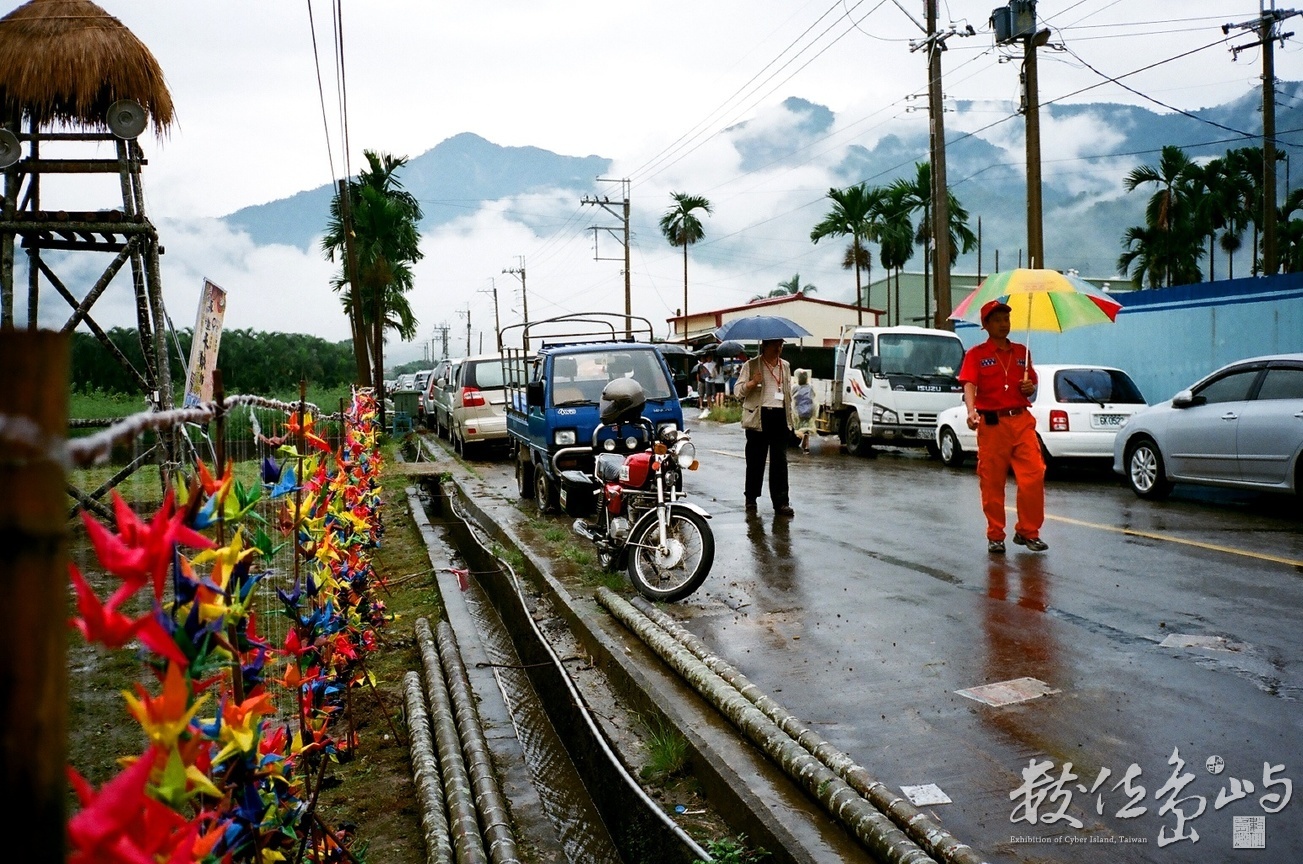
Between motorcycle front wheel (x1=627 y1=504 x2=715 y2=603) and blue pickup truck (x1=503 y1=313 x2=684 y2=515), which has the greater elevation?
blue pickup truck (x1=503 y1=313 x2=684 y2=515)

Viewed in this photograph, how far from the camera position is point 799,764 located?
13.3ft

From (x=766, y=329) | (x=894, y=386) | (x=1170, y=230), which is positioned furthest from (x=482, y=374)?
(x=1170, y=230)

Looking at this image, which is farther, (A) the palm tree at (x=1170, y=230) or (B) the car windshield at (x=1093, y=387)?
(A) the palm tree at (x=1170, y=230)

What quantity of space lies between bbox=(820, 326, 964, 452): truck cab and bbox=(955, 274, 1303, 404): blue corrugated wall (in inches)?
72.7

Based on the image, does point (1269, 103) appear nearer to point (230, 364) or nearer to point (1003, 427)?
point (1003, 427)

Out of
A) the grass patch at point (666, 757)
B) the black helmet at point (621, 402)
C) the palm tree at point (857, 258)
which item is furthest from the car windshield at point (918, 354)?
the palm tree at point (857, 258)

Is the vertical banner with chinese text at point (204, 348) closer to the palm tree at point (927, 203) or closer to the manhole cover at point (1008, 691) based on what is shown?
the manhole cover at point (1008, 691)

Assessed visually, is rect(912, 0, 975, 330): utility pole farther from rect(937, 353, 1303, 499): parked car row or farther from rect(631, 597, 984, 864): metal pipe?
rect(631, 597, 984, 864): metal pipe

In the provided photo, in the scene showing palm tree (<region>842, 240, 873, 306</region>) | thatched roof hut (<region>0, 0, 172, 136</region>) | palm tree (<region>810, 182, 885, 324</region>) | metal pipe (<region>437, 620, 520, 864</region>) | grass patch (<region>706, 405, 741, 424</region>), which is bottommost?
metal pipe (<region>437, 620, 520, 864</region>)

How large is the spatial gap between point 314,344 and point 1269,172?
43.1 metres

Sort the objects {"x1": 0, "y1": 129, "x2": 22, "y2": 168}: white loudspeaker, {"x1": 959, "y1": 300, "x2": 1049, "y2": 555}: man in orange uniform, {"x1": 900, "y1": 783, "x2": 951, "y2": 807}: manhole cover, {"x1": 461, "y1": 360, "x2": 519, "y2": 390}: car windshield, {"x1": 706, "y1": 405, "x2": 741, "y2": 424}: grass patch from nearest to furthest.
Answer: {"x1": 900, "y1": 783, "x2": 951, "y2": 807}: manhole cover < {"x1": 959, "y1": 300, "x2": 1049, "y2": 555}: man in orange uniform < {"x1": 0, "y1": 129, "x2": 22, "y2": 168}: white loudspeaker < {"x1": 461, "y1": 360, "x2": 519, "y2": 390}: car windshield < {"x1": 706, "y1": 405, "x2": 741, "y2": 424}: grass patch

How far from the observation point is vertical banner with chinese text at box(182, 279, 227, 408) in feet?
14.6

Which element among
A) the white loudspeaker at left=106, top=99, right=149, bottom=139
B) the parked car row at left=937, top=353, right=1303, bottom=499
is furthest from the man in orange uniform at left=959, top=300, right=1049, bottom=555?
the white loudspeaker at left=106, top=99, right=149, bottom=139

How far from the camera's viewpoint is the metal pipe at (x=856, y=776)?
3332 millimetres
